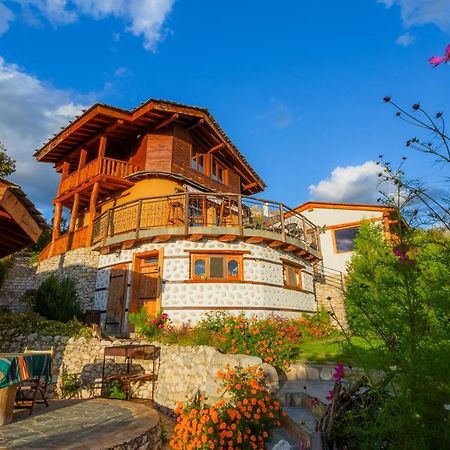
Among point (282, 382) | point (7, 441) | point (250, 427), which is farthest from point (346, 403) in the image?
point (282, 382)

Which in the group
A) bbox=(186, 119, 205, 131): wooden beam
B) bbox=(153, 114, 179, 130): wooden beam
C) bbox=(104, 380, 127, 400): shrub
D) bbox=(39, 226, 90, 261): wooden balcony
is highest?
bbox=(186, 119, 205, 131): wooden beam

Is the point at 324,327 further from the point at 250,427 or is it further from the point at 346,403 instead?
the point at 346,403

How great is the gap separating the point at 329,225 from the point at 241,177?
6525 mm

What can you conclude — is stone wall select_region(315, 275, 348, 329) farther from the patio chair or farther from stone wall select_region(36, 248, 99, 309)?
the patio chair

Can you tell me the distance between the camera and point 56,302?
11.7 metres

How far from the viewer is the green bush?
11.6m

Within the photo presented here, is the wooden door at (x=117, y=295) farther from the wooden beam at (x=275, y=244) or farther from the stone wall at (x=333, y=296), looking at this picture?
the stone wall at (x=333, y=296)

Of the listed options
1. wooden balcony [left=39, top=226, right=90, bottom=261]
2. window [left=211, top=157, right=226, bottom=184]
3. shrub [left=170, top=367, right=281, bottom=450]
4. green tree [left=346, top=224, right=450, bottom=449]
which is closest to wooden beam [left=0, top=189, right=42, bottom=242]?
shrub [left=170, top=367, right=281, bottom=450]

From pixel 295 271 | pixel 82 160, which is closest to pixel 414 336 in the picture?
pixel 295 271

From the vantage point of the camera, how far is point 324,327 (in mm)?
12812

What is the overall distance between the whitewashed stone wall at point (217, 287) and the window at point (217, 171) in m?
7.18

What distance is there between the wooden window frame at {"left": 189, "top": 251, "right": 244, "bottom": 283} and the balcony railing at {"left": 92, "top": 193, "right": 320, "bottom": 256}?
32.7 inches

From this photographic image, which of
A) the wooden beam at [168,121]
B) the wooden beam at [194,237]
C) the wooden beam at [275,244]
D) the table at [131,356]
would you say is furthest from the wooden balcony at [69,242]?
the wooden beam at [275,244]

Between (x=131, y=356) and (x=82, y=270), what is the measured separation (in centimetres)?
652
